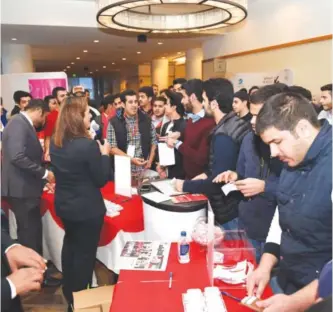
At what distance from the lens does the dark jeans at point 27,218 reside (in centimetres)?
263

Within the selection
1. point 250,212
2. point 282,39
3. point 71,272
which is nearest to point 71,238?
point 71,272

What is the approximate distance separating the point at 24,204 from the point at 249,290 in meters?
1.93

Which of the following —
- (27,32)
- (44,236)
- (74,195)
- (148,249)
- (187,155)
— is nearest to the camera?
(148,249)

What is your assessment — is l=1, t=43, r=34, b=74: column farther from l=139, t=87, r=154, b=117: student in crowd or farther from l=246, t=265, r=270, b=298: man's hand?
l=246, t=265, r=270, b=298: man's hand

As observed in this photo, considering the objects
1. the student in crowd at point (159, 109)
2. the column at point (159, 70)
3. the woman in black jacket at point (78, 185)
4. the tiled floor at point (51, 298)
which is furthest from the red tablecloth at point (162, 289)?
the column at point (159, 70)

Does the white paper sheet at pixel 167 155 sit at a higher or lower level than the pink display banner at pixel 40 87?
lower

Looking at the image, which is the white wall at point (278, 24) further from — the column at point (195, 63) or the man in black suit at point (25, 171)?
the man in black suit at point (25, 171)

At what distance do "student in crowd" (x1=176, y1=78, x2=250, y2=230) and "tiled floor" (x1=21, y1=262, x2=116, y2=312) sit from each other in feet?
3.05

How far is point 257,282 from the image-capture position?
1252 millimetres

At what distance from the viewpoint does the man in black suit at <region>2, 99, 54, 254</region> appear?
2.46 m

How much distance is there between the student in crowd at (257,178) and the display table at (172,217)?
0.20 meters

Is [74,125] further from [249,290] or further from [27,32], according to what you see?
[27,32]

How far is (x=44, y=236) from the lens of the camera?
290cm

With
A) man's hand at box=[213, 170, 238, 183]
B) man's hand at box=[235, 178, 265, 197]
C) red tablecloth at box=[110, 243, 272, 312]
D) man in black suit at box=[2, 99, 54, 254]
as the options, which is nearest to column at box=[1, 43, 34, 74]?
man in black suit at box=[2, 99, 54, 254]
